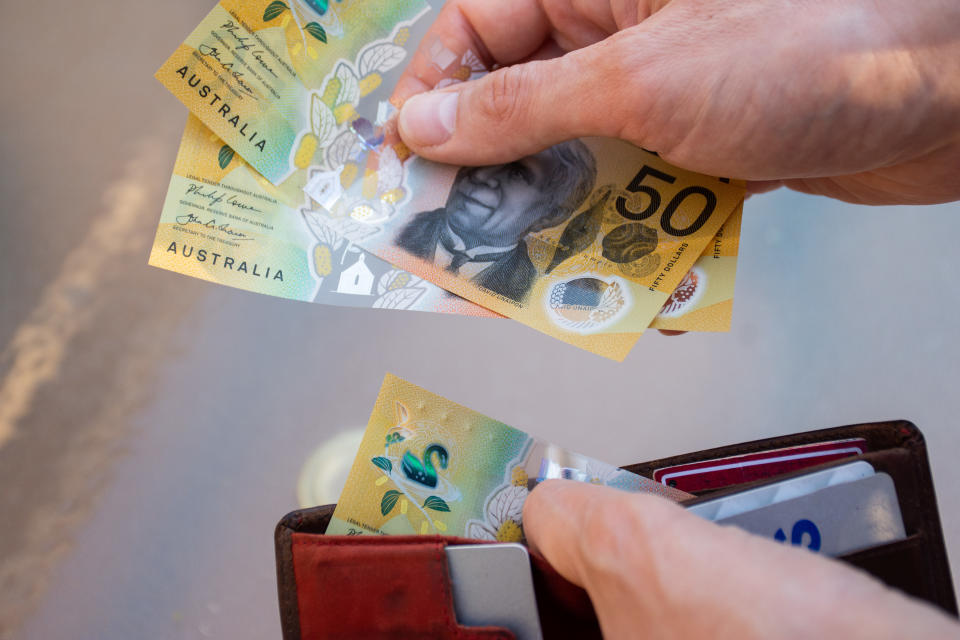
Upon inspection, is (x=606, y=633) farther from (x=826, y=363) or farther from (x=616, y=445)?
(x=826, y=363)

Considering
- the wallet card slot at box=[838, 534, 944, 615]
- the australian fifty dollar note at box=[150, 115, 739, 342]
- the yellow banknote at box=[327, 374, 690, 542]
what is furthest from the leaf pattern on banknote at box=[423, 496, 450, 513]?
the wallet card slot at box=[838, 534, 944, 615]

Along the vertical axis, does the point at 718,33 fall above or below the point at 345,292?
above

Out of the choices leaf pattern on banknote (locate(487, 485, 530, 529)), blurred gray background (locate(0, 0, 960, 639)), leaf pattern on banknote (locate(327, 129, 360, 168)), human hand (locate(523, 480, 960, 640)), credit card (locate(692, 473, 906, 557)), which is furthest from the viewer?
blurred gray background (locate(0, 0, 960, 639))

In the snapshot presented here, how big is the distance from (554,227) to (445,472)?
25cm

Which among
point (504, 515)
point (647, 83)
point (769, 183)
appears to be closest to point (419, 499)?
point (504, 515)

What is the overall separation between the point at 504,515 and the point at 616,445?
331 millimetres

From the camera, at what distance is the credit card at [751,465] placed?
21.3 inches

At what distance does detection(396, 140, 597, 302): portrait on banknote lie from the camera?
0.63 metres

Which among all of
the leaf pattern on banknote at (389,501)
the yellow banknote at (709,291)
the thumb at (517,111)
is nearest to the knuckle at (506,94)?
the thumb at (517,111)

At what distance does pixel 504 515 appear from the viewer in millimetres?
531

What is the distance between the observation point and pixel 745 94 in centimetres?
51

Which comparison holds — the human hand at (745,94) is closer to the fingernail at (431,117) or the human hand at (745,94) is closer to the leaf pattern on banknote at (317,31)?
the fingernail at (431,117)

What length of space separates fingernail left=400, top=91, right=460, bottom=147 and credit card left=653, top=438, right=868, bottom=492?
1.14 feet
